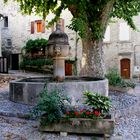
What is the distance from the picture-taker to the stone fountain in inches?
417

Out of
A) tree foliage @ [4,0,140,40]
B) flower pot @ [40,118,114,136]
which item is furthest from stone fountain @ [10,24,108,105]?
flower pot @ [40,118,114,136]

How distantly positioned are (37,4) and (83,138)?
1146 cm

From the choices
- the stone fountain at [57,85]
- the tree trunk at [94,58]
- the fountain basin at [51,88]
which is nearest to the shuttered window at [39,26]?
the tree trunk at [94,58]

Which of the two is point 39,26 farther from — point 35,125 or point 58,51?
point 35,125

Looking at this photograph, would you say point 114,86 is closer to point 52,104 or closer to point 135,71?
point 52,104

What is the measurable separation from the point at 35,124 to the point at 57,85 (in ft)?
7.97

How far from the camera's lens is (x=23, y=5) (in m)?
17.8

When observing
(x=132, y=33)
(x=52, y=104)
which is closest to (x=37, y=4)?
(x=52, y=104)

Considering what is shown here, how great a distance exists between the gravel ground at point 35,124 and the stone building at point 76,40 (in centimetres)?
1629

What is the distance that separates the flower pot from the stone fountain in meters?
2.86

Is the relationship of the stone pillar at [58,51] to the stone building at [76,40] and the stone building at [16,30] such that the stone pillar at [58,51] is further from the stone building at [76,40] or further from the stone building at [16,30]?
Result: the stone building at [16,30]

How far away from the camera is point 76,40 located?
2641 centimetres

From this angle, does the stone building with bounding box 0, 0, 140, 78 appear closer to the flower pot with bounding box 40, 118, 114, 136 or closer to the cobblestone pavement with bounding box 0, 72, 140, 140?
the cobblestone pavement with bounding box 0, 72, 140, 140

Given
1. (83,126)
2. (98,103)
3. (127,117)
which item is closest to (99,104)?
(98,103)
